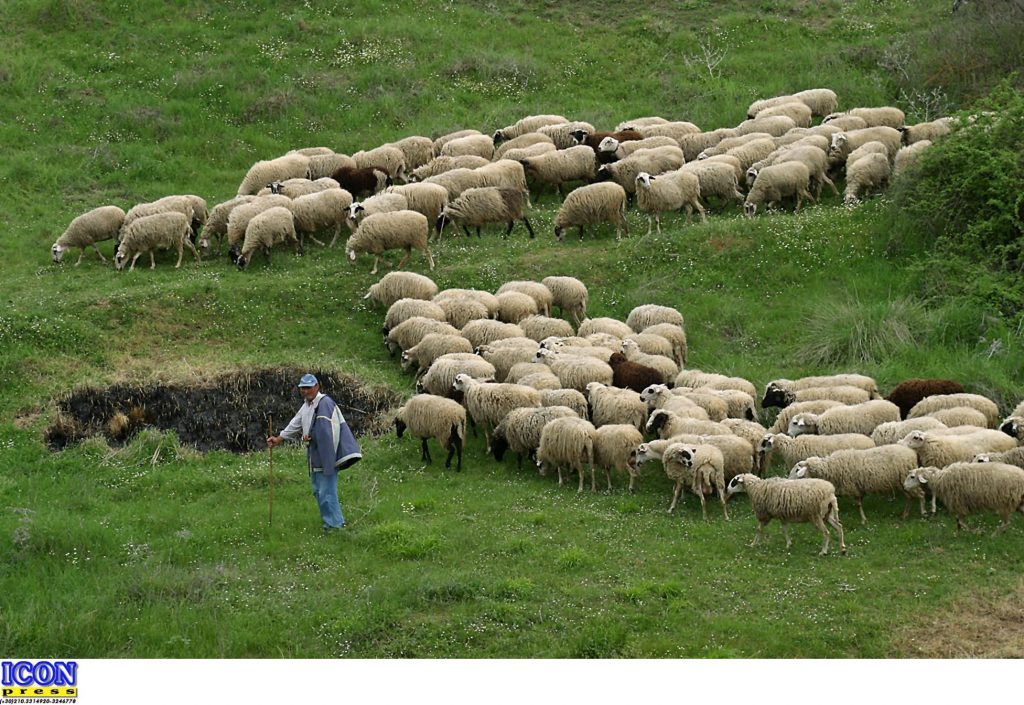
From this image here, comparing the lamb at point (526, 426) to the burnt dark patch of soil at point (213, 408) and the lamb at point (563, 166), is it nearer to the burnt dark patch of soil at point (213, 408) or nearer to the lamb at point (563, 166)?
the burnt dark patch of soil at point (213, 408)

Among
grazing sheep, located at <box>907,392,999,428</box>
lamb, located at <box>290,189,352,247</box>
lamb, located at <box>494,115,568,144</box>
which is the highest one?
lamb, located at <box>494,115,568,144</box>

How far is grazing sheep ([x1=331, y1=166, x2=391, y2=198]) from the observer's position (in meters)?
25.6

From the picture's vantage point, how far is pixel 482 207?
2422cm

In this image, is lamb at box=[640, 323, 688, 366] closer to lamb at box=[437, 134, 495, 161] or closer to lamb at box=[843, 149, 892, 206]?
lamb at box=[843, 149, 892, 206]

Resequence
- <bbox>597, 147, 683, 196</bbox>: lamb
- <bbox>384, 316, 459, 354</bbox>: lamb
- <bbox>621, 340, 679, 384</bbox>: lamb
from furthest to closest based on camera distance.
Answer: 1. <bbox>597, 147, 683, 196</bbox>: lamb
2. <bbox>384, 316, 459, 354</bbox>: lamb
3. <bbox>621, 340, 679, 384</bbox>: lamb

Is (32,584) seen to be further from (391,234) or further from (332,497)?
(391,234)

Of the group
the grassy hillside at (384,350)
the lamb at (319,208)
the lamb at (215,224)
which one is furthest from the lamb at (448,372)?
the lamb at (215,224)

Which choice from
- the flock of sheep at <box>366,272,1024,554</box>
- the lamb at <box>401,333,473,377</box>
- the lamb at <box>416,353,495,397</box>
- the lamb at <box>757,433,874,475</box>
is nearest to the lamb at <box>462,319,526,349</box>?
the flock of sheep at <box>366,272,1024,554</box>

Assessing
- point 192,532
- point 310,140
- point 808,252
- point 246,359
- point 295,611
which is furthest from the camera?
point 310,140

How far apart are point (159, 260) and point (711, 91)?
14898 millimetres

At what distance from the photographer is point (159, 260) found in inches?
959

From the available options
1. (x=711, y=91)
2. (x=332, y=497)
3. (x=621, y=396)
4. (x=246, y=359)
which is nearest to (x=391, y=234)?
(x=246, y=359)

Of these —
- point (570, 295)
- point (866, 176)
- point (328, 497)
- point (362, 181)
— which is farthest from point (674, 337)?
point (362, 181)

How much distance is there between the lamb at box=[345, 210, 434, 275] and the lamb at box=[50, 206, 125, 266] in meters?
4.84
